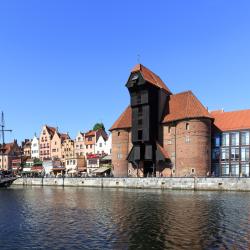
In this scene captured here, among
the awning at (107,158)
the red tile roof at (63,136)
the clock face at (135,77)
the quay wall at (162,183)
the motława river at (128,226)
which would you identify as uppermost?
the clock face at (135,77)

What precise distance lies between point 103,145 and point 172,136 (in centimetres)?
4107

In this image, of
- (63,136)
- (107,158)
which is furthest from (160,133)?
(63,136)

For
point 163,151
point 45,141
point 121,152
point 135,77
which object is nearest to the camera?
point 163,151

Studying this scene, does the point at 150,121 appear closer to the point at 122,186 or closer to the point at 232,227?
the point at 122,186

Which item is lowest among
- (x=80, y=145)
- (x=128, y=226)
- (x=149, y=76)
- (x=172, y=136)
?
(x=128, y=226)

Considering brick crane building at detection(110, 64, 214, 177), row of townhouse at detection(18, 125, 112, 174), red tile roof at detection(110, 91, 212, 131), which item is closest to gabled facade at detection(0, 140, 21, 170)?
row of townhouse at detection(18, 125, 112, 174)

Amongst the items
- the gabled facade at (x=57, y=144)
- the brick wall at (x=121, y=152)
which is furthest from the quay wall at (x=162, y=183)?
the gabled facade at (x=57, y=144)

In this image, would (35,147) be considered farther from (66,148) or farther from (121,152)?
(121,152)

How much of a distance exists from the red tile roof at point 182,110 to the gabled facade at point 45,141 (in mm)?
56670

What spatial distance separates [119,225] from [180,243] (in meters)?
8.21

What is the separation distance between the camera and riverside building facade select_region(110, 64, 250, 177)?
80625 mm

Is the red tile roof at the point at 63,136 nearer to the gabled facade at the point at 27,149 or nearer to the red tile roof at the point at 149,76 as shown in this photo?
the gabled facade at the point at 27,149

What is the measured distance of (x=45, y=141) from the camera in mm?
148625

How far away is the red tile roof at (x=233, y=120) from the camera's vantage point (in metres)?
81.3
